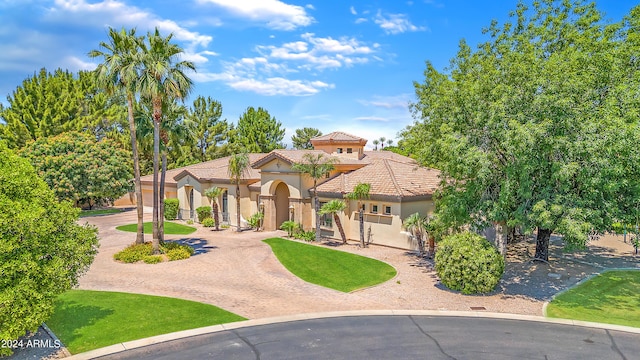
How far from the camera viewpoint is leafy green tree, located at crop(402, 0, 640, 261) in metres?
15.2

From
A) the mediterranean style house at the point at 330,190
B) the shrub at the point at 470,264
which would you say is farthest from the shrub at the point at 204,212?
the shrub at the point at 470,264

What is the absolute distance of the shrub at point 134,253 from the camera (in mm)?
23500

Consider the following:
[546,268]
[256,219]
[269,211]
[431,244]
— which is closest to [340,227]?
[431,244]

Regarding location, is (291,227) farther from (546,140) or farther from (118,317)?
(546,140)

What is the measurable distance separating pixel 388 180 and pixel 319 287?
11697 mm

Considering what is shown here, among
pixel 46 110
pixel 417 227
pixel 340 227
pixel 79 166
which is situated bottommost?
pixel 340 227

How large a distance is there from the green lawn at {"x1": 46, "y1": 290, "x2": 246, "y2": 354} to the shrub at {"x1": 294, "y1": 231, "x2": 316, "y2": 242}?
46.3 feet

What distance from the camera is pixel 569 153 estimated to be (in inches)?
607

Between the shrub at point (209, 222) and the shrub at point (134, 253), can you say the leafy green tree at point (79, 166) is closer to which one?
the shrub at point (209, 222)

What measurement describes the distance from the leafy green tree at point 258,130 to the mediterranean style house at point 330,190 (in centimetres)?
2589

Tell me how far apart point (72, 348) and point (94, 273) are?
9.77 m

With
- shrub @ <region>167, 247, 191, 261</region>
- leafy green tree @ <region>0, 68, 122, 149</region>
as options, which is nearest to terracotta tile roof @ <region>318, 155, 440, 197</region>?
shrub @ <region>167, 247, 191, 261</region>

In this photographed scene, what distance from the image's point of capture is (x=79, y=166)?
141 ft

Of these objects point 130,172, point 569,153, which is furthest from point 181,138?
point 130,172
